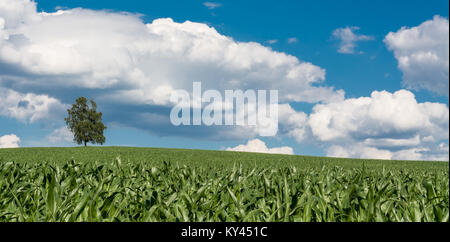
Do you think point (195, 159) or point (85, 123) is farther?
point (85, 123)

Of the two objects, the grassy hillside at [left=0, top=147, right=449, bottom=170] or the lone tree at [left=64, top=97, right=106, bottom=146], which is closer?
the grassy hillside at [left=0, top=147, right=449, bottom=170]

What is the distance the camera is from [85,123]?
72.0m

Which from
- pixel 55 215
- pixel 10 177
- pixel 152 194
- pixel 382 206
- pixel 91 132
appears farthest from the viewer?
pixel 91 132

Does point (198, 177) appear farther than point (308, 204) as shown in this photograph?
Yes

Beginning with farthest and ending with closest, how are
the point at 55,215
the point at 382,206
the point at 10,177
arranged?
the point at 10,177 < the point at 382,206 < the point at 55,215

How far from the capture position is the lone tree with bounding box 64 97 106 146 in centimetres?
7238

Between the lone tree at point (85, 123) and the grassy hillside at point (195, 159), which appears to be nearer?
the grassy hillside at point (195, 159)

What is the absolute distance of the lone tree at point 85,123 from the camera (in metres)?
72.4
